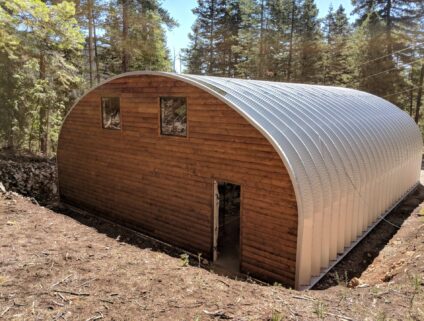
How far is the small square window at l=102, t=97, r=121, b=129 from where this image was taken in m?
9.93

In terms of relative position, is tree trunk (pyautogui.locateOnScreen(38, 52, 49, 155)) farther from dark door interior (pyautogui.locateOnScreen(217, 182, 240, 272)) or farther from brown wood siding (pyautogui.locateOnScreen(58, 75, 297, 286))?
dark door interior (pyautogui.locateOnScreen(217, 182, 240, 272))

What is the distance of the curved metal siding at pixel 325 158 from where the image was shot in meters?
6.49

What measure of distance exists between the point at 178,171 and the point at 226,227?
232cm

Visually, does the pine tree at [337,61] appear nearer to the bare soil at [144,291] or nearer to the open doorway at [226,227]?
the open doorway at [226,227]

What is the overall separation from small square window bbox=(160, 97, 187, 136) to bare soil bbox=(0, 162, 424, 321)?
3.13 m

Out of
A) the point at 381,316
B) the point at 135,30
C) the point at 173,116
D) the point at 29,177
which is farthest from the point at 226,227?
the point at 135,30

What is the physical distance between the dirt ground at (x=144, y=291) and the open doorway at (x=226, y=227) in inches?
82.8

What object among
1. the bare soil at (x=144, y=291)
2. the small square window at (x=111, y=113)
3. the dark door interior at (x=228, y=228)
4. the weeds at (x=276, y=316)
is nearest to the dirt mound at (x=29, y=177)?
the small square window at (x=111, y=113)

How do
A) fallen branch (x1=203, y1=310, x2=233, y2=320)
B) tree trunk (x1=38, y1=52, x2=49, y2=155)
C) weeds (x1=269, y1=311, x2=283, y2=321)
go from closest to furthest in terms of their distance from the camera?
weeds (x1=269, y1=311, x2=283, y2=321) < fallen branch (x1=203, y1=310, x2=233, y2=320) < tree trunk (x1=38, y1=52, x2=49, y2=155)

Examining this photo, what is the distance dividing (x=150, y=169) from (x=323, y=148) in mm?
4487

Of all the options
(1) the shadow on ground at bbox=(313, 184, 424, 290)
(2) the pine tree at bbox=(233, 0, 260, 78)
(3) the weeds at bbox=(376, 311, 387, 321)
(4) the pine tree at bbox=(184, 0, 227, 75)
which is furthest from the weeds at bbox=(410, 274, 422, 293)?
(4) the pine tree at bbox=(184, 0, 227, 75)

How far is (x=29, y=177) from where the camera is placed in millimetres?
12734

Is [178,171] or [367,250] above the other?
[178,171]

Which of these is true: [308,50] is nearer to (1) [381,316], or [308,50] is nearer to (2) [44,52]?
(2) [44,52]
